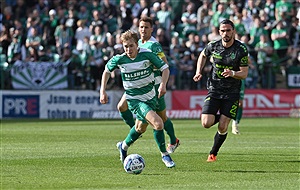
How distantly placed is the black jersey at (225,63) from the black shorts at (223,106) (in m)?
0.11

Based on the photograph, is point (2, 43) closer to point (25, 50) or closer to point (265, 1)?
point (25, 50)

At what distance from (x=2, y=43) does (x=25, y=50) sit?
904 millimetres

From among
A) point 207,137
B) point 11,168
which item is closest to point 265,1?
point 207,137

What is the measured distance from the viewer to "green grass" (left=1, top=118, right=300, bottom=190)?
35.9 feet

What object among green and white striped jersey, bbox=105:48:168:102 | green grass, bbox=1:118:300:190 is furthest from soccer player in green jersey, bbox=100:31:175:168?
green grass, bbox=1:118:300:190

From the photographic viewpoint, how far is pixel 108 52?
2950 cm

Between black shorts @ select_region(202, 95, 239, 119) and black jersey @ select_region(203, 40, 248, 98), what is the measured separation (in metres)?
0.11

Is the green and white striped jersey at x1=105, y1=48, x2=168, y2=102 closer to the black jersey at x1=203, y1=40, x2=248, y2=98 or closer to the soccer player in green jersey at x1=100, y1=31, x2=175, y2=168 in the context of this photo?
the soccer player in green jersey at x1=100, y1=31, x2=175, y2=168

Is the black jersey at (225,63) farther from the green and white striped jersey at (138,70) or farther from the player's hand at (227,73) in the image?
the green and white striped jersey at (138,70)

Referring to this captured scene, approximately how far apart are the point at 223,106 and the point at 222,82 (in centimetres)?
41

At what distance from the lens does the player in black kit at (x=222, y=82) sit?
13.9 meters

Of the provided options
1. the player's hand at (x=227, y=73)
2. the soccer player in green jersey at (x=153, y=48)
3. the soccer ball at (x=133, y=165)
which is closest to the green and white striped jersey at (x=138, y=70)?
the player's hand at (x=227, y=73)

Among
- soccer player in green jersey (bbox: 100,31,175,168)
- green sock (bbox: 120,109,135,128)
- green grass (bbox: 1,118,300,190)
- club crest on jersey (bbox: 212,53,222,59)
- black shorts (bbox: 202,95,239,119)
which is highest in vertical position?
club crest on jersey (bbox: 212,53,222,59)

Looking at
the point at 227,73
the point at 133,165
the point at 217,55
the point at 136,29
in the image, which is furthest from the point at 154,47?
the point at 136,29
